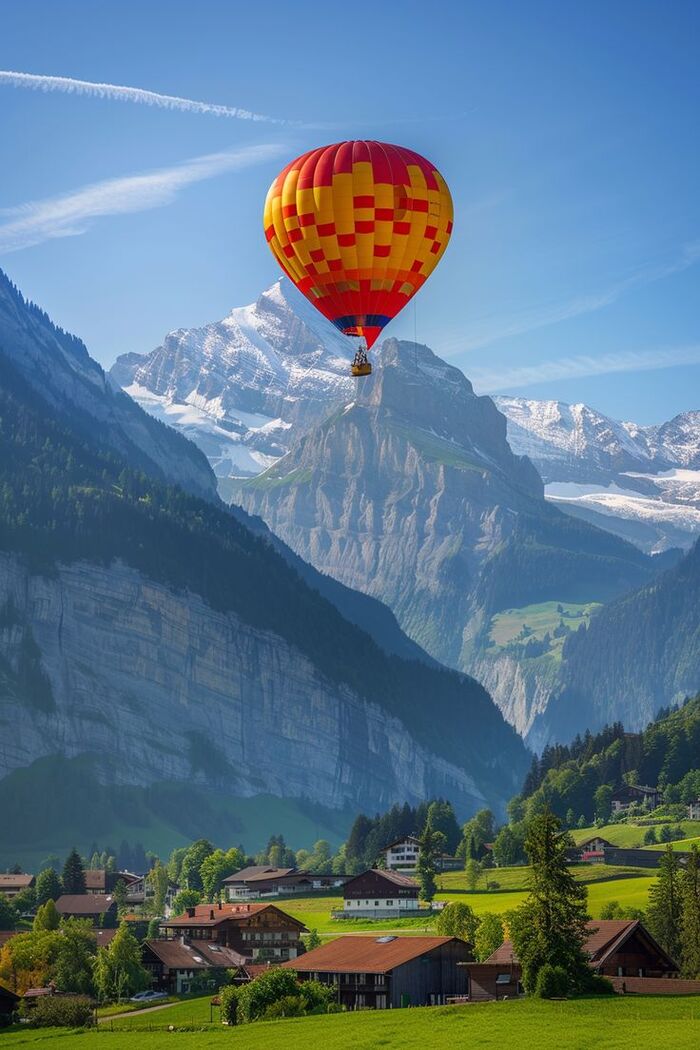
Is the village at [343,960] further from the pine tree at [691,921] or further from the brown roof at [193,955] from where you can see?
the pine tree at [691,921]

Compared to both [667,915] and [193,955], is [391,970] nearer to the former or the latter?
[667,915]

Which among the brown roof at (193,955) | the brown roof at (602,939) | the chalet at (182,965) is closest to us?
the brown roof at (602,939)

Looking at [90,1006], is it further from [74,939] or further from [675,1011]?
[675,1011]

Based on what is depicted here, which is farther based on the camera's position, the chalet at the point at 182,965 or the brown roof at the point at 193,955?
the brown roof at the point at 193,955

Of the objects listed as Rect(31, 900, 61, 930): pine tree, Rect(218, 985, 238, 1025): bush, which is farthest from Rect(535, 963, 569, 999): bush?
Rect(31, 900, 61, 930): pine tree

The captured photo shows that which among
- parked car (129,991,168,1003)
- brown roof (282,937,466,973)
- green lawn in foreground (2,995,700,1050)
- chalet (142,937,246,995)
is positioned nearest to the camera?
green lawn in foreground (2,995,700,1050)

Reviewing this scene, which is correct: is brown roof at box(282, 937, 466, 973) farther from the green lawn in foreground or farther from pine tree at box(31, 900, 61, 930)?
pine tree at box(31, 900, 61, 930)

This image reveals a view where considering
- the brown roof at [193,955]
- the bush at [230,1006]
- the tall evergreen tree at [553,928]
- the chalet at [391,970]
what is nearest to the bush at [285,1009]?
the bush at [230,1006]

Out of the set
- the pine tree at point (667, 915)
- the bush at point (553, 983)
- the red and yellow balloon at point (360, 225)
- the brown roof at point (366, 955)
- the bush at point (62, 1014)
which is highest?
the red and yellow balloon at point (360, 225)
